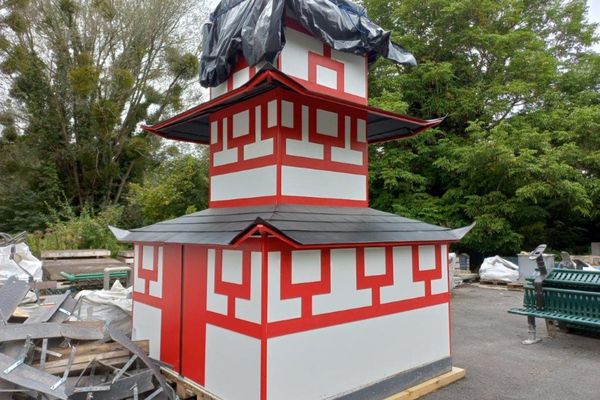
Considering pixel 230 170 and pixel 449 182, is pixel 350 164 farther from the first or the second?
pixel 449 182

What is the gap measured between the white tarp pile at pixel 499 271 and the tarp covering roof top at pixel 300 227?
7962mm

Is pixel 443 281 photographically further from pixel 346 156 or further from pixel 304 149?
pixel 304 149

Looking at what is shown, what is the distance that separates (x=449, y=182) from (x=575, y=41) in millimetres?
8551

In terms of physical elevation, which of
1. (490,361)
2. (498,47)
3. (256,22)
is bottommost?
(490,361)

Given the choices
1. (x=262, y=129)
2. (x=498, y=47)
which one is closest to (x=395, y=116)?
(x=262, y=129)

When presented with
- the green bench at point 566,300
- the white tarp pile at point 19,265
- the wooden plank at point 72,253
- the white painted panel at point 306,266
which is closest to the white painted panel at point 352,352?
the white painted panel at point 306,266

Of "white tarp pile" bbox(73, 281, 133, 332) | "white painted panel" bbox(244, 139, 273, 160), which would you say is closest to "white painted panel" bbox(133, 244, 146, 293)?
"white tarp pile" bbox(73, 281, 133, 332)

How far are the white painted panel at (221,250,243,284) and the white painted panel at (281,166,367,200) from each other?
80 cm

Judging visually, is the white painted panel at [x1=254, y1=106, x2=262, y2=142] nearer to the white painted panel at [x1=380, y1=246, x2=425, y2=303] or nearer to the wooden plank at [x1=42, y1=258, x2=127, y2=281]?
the white painted panel at [x1=380, y1=246, x2=425, y2=303]

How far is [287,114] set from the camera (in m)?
4.02

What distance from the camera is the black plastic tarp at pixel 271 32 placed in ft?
12.8

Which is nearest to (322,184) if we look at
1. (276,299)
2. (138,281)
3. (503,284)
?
(276,299)

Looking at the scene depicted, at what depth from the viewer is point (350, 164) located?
15.2 feet

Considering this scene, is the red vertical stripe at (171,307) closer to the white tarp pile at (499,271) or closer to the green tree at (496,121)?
the green tree at (496,121)
